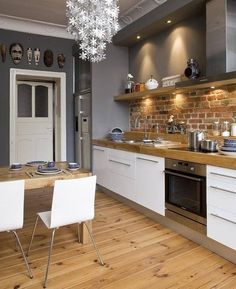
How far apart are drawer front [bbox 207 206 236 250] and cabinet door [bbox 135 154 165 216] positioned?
671 millimetres

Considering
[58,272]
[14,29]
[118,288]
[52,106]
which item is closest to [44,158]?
[52,106]

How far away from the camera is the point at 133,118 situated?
4824mm

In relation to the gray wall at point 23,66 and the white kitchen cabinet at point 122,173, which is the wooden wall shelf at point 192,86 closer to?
the white kitchen cabinet at point 122,173

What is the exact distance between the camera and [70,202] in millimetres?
2039

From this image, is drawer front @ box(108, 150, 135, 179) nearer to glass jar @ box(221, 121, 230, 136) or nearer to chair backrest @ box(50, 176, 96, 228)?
glass jar @ box(221, 121, 230, 136)

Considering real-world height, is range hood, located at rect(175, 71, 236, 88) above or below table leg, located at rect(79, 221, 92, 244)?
above

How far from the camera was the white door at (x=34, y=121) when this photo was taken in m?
5.44

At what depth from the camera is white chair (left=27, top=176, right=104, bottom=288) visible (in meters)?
1.99

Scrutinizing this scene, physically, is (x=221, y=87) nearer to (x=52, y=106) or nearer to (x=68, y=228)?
(x=68, y=228)

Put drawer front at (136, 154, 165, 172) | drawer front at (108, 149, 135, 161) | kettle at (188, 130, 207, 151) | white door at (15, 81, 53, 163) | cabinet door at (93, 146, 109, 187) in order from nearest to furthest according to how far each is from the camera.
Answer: kettle at (188, 130, 207, 151) → drawer front at (136, 154, 165, 172) → drawer front at (108, 149, 135, 161) → cabinet door at (93, 146, 109, 187) → white door at (15, 81, 53, 163)

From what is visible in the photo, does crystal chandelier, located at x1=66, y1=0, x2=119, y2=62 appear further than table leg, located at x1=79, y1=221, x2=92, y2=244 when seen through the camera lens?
No

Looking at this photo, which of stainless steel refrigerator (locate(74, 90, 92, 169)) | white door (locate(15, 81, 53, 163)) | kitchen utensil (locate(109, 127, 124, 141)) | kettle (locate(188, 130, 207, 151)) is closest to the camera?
kettle (locate(188, 130, 207, 151))

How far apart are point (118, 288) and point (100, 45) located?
1.87 meters

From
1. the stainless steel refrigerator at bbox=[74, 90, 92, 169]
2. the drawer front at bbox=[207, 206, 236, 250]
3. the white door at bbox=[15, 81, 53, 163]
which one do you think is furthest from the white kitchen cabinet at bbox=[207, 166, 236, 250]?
the white door at bbox=[15, 81, 53, 163]
